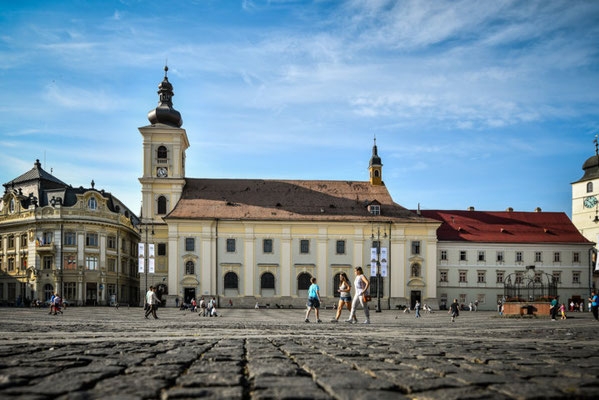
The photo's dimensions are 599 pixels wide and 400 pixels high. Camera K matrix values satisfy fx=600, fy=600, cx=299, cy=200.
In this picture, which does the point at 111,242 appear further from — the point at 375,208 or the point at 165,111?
the point at 375,208

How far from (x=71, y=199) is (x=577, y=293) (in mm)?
55957

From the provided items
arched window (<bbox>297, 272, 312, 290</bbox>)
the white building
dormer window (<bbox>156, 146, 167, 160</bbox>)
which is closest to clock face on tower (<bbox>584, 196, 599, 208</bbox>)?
the white building

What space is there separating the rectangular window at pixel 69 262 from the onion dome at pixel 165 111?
16.4m

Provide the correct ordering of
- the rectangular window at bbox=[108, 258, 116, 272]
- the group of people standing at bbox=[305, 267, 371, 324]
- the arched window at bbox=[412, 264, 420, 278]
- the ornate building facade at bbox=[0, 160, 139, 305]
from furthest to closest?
the rectangular window at bbox=[108, 258, 116, 272] → the ornate building facade at bbox=[0, 160, 139, 305] → the arched window at bbox=[412, 264, 420, 278] → the group of people standing at bbox=[305, 267, 371, 324]

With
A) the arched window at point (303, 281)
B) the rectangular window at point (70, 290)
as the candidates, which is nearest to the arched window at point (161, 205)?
the rectangular window at point (70, 290)

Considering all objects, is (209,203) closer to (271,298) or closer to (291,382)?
(271,298)

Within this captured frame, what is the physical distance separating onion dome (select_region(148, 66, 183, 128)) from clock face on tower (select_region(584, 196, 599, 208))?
51.3 meters

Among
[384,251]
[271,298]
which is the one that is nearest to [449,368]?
[384,251]

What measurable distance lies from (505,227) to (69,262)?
156 ft

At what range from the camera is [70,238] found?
6250 cm

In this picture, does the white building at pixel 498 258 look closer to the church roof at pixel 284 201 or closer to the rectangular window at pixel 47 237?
the church roof at pixel 284 201

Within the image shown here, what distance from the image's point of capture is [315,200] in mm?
62875

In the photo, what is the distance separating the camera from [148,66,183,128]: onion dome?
64.6 metres

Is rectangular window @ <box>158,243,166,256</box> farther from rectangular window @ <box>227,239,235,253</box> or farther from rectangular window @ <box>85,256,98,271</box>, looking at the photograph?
rectangular window @ <box>85,256,98,271</box>
